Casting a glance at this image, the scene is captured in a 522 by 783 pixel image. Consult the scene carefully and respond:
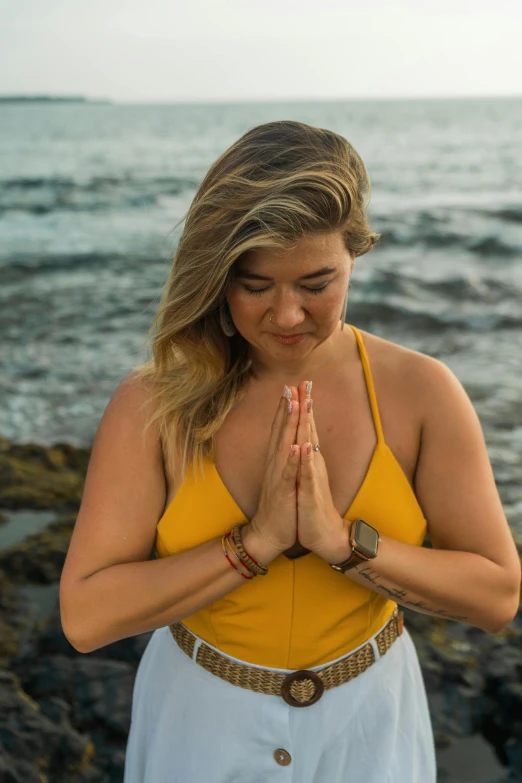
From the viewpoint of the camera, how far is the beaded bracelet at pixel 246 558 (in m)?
2.02

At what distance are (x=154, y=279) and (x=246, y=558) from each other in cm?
1268

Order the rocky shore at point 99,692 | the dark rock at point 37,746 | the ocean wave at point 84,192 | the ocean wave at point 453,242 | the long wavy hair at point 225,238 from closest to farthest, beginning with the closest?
the long wavy hair at point 225,238 → the dark rock at point 37,746 → the rocky shore at point 99,692 → the ocean wave at point 453,242 → the ocean wave at point 84,192

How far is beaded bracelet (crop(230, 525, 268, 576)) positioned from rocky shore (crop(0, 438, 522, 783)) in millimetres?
1750

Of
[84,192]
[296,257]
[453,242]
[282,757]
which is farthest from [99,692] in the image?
[84,192]

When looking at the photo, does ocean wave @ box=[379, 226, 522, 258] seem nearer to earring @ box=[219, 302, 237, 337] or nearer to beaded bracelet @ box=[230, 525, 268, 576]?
earring @ box=[219, 302, 237, 337]

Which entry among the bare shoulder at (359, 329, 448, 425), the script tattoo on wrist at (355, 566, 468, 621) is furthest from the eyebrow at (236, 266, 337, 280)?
the script tattoo on wrist at (355, 566, 468, 621)

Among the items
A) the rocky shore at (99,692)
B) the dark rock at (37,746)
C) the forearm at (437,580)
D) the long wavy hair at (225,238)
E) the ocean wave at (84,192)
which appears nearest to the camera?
the long wavy hair at (225,238)

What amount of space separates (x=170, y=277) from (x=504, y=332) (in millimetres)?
9011

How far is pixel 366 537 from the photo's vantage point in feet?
6.66

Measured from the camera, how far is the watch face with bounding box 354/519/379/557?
2006 mm

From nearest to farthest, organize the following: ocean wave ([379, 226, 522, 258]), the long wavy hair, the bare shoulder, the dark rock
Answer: the long wavy hair, the bare shoulder, the dark rock, ocean wave ([379, 226, 522, 258])

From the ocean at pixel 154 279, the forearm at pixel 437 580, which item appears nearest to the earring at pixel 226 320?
the forearm at pixel 437 580

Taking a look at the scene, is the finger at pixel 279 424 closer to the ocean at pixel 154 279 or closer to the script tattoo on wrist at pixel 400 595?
the script tattoo on wrist at pixel 400 595

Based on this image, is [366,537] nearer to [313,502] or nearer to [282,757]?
[313,502]
